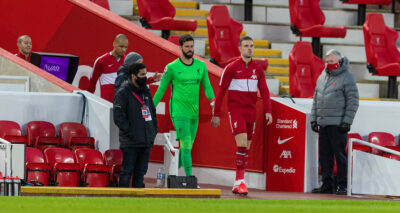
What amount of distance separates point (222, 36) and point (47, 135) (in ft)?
14.3

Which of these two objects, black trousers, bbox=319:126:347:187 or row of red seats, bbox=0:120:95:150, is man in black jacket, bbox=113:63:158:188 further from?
black trousers, bbox=319:126:347:187

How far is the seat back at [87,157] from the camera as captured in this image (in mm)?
9891

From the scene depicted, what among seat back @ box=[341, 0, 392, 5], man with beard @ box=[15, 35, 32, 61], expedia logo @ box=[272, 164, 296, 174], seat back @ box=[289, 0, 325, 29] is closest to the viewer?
expedia logo @ box=[272, 164, 296, 174]

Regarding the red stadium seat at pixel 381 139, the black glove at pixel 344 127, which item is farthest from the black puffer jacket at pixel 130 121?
the red stadium seat at pixel 381 139

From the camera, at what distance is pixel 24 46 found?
39.0ft

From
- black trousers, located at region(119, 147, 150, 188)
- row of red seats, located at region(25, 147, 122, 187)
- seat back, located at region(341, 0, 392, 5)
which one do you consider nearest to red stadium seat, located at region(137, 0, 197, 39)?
seat back, located at region(341, 0, 392, 5)

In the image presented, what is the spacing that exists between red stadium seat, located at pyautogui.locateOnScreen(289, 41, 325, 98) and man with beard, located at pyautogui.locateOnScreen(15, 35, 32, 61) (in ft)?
13.2

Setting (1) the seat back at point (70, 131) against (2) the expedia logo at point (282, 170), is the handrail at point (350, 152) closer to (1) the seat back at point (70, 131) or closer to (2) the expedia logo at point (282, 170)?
(2) the expedia logo at point (282, 170)

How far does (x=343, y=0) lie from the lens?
16656mm

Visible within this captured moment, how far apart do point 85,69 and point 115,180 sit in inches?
117

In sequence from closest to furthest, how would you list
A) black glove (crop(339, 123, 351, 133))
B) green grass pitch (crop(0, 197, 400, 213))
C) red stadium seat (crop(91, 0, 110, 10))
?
1. green grass pitch (crop(0, 197, 400, 213))
2. black glove (crop(339, 123, 351, 133))
3. red stadium seat (crop(91, 0, 110, 10))

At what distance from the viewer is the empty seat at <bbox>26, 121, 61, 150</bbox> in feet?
33.4

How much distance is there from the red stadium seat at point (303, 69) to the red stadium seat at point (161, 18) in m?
1.69

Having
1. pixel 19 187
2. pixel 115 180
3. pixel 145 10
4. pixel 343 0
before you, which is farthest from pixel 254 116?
pixel 343 0
